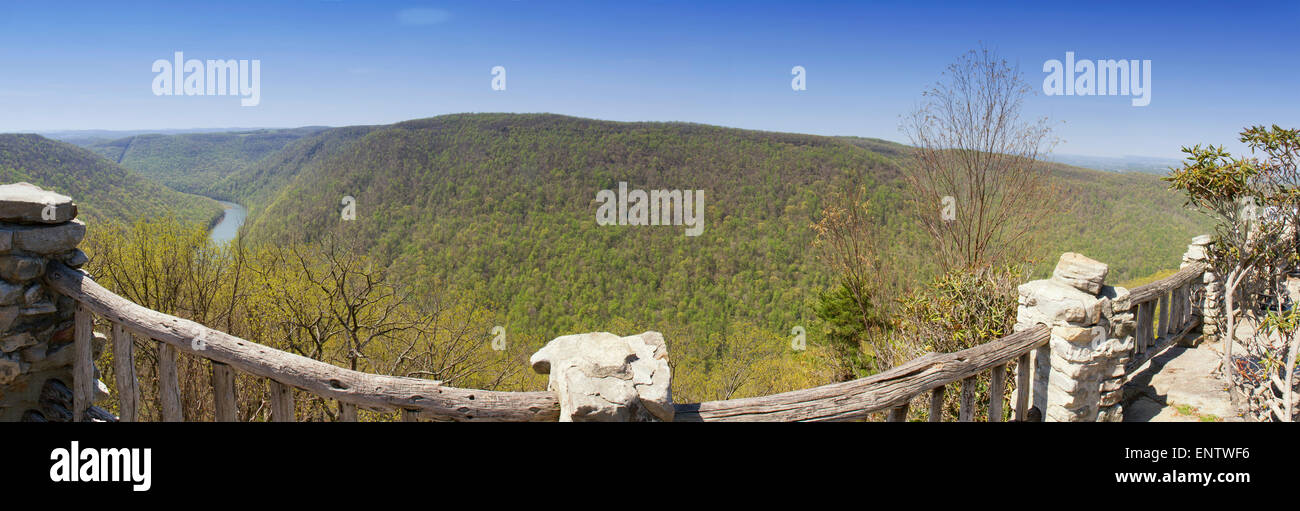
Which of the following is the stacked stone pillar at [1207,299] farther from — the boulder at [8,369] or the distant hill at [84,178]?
the distant hill at [84,178]

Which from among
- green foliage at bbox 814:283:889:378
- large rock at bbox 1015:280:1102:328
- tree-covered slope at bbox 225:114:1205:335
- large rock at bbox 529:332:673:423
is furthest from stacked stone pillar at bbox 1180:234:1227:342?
tree-covered slope at bbox 225:114:1205:335

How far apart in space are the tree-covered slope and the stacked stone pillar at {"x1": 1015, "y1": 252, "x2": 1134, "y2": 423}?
2540 centimetres

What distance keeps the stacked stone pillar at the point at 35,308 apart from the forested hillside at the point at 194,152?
5606cm

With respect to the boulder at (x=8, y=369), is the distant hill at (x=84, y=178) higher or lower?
higher

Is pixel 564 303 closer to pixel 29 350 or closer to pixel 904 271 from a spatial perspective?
pixel 904 271

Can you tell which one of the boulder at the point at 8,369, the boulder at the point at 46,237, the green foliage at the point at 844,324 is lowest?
the green foliage at the point at 844,324

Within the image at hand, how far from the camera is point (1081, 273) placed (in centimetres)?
389

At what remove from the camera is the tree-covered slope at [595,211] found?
36594 mm

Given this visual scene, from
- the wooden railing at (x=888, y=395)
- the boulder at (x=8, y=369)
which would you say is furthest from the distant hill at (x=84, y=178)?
the wooden railing at (x=888, y=395)

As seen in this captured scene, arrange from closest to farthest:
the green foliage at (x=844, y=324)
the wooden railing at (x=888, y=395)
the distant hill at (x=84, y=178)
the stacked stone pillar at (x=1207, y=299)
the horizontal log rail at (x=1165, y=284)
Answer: the wooden railing at (x=888, y=395), the horizontal log rail at (x=1165, y=284), the stacked stone pillar at (x=1207, y=299), the green foliage at (x=844, y=324), the distant hill at (x=84, y=178)
